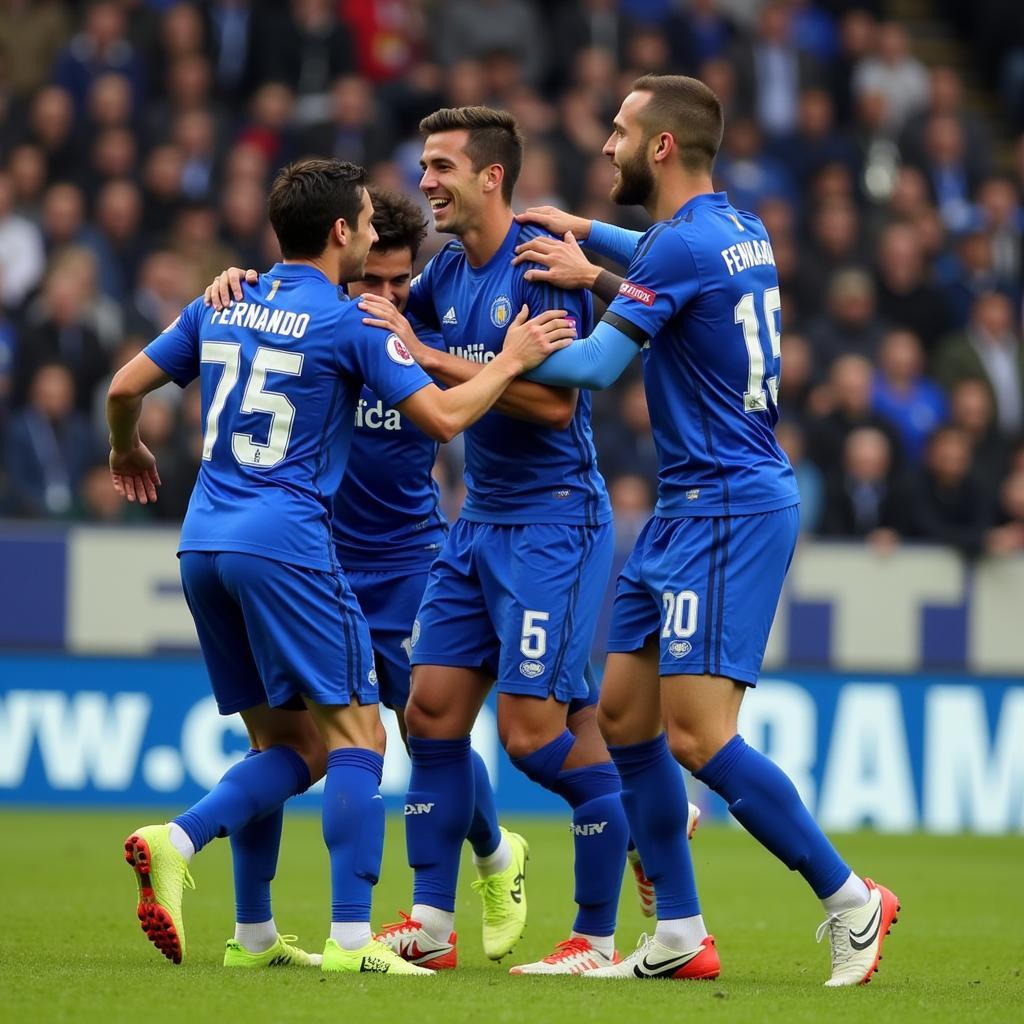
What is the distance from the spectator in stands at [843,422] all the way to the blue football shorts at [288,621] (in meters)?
8.64

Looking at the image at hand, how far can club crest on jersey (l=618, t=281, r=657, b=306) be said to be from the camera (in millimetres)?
6246

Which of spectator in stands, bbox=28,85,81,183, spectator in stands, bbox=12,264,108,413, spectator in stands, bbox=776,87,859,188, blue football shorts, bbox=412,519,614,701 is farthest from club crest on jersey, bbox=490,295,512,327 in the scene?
spectator in stands, bbox=776,87,859,188

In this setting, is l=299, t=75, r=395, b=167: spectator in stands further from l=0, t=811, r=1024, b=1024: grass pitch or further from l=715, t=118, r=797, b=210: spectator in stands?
l=0, t=811, r=1024, b=1024: grass pitch

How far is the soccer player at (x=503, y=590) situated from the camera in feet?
21.7

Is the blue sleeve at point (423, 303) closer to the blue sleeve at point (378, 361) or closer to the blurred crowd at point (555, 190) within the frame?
the blue sleeve at point (378, 361)

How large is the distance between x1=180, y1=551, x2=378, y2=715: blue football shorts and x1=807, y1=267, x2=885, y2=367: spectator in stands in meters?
10.0

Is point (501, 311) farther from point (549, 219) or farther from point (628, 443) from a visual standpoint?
point (628, 443)

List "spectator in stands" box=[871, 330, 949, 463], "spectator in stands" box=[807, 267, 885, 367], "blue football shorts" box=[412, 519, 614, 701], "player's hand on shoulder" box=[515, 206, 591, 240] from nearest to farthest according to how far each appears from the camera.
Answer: "blue football shorts" box=[412, 519, 614, 701] → "player's hand on shoulder" box=[515, 206, 591, 240] → "spectator in stands" box=[871, 330, 949, 463] → "spectator in stands" box=[807, 267, 885, 367]

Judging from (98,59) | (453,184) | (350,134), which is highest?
(98,59)

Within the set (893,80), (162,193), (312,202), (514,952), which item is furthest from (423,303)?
(893,80)

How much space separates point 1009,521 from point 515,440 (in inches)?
329

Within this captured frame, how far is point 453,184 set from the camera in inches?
267

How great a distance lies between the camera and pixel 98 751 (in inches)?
494

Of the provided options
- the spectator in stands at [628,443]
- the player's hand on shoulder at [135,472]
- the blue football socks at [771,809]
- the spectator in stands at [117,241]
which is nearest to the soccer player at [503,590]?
the blue football socks at [771,809]
